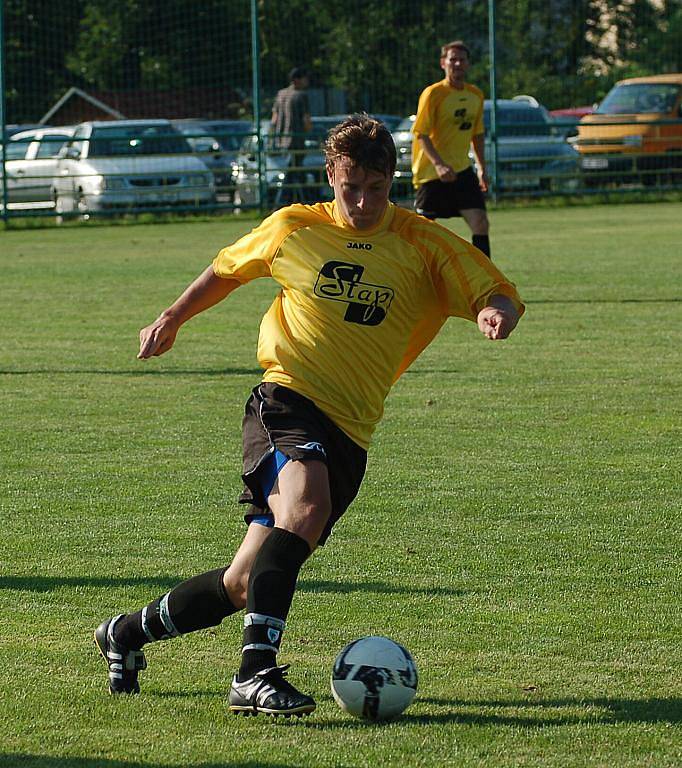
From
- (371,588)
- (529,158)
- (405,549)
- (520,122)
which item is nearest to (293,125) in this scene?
(529,158)

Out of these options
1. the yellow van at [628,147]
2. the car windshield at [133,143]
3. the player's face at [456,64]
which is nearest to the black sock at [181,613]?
the player's face at [456,64]

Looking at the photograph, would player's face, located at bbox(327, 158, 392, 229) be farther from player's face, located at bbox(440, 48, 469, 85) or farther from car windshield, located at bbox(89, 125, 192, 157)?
car windshield, located at bbox(89, 125, 192, 157)

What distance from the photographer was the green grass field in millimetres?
3848

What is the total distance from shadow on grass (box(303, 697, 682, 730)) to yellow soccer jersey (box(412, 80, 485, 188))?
1002 centimetres

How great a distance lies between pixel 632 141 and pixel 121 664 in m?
22.9

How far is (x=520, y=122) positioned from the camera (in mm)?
26828

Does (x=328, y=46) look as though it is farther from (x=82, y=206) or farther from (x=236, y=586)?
(x=236, y=586)

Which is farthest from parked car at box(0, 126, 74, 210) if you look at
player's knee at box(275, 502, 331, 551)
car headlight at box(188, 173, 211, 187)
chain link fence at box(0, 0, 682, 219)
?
player's knee at box(275, 502, 331, 551)

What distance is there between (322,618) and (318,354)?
100cm

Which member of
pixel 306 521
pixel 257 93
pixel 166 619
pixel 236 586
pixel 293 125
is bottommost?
pixel 166 619

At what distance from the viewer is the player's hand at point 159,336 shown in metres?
4.32

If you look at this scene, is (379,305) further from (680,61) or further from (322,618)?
(680,61)

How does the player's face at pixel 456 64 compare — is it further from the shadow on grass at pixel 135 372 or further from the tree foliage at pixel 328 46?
the tree foliage at pixel 328 46

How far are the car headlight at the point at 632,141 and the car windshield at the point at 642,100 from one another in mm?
1070
